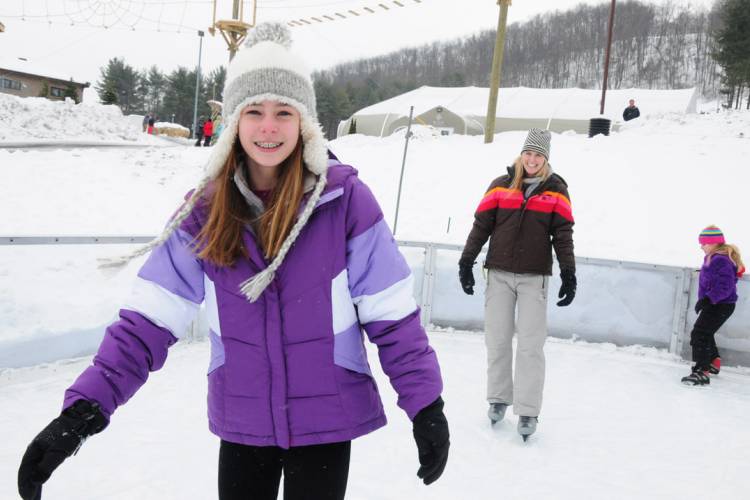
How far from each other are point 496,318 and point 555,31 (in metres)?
84.7

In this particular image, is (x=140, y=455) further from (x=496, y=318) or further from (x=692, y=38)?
(x=692, y=38)

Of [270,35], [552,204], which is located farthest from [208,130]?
[270,35]

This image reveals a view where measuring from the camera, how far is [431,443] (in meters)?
1.36

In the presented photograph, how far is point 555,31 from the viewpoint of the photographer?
79625 mm

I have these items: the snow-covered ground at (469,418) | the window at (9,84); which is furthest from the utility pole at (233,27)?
the window at (9,84)

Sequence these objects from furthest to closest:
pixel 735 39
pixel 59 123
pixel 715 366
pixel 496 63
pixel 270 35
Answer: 1. pixel 735 39
2. pixel 59 123
3. pixel 496 63
4. pixel 715 366
5. pixel 270 35

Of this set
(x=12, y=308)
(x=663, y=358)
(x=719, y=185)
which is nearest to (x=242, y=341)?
(x=12, y=308)

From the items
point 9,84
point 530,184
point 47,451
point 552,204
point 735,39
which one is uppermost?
point 735,39

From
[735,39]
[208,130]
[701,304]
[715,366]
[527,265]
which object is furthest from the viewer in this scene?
[735,39]

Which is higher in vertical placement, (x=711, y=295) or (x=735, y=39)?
(x=735, y=39)

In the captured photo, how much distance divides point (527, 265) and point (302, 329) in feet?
7.30

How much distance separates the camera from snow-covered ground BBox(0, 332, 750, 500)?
2.75 m

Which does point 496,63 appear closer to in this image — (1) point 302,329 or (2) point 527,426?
(2) point 527,426

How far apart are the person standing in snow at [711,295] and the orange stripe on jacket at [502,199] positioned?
199cm
